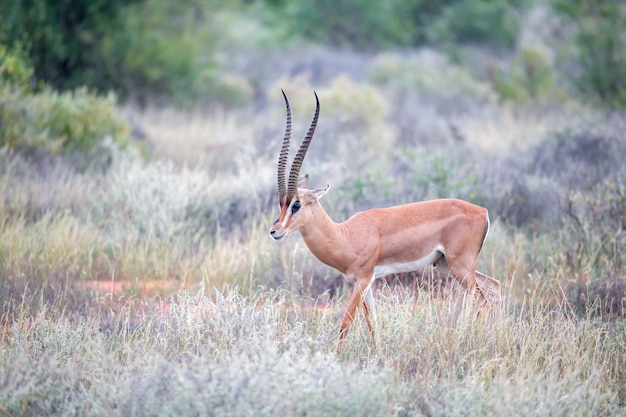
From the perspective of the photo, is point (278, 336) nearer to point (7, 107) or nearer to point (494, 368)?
point (494, 368)

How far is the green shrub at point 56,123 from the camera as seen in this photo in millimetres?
12297

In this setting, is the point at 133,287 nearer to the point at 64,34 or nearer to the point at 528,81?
the point at 64,34

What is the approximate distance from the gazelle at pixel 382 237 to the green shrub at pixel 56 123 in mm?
6814

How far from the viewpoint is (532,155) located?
13922 mm

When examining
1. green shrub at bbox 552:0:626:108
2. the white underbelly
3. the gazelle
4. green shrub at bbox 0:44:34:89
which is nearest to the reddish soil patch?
the gazelle

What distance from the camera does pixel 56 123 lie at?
44.0 ft

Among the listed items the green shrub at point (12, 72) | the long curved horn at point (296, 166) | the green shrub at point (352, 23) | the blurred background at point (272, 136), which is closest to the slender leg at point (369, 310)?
the long curved horn at point (296, 166)

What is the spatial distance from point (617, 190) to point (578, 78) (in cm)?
1166

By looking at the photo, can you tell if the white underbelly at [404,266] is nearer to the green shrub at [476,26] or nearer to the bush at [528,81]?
the bush at [528,81]

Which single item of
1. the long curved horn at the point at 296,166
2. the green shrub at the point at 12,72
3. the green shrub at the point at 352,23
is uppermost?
the green shrub at the point at 352,23

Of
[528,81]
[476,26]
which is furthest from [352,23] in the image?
[528,81]

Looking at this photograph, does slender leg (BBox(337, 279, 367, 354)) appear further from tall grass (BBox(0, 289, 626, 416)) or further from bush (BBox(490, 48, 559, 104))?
bush (BBox(490, 48, 559, 104))

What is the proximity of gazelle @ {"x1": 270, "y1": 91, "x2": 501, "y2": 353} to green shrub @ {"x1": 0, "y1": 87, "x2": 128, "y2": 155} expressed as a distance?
6.81 metres

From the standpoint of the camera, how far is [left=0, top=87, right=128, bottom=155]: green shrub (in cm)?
1230
